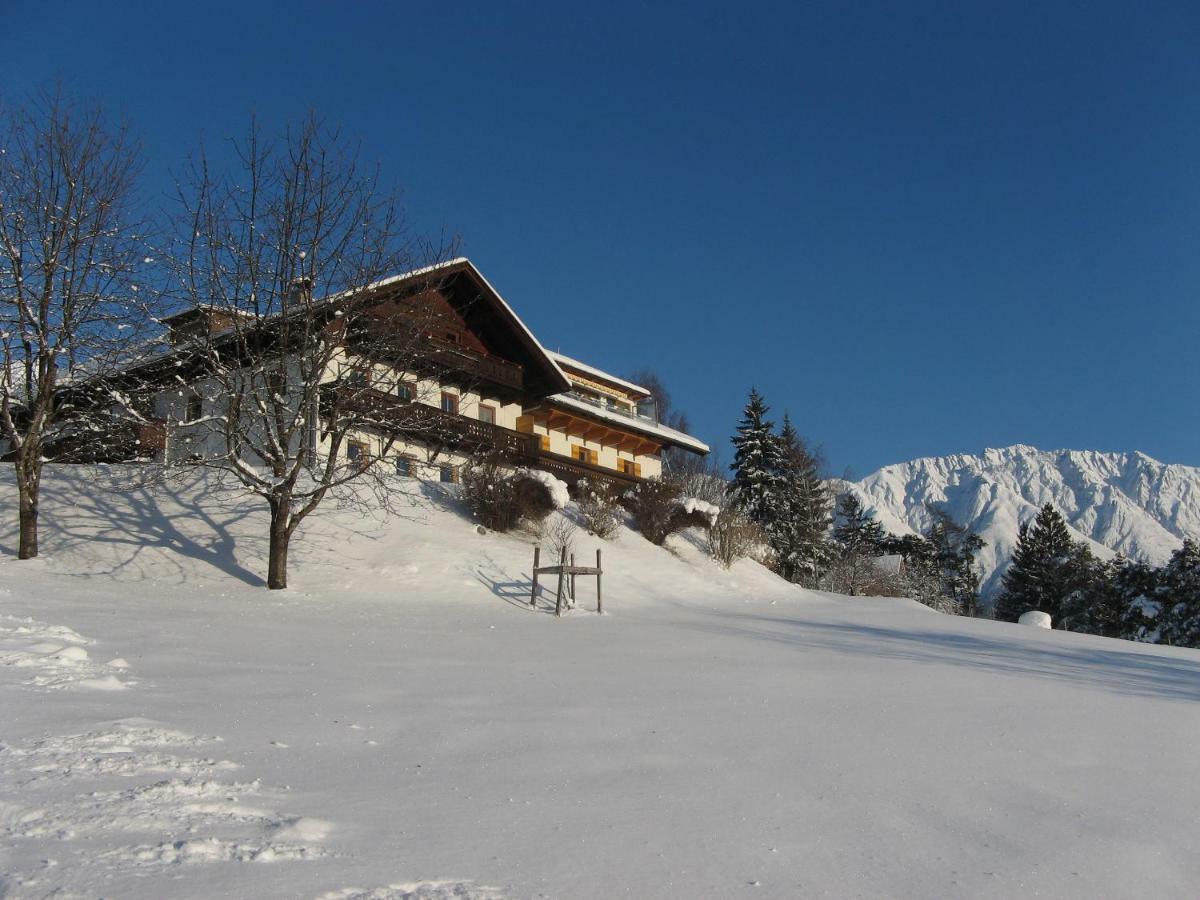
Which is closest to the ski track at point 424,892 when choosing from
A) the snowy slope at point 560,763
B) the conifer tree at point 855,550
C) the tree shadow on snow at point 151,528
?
the snowy slope at point 560,763

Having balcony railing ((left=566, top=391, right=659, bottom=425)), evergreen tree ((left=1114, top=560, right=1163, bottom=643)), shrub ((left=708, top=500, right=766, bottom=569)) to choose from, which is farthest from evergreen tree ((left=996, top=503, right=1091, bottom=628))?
shrub ((left=708, top=500, right=766, bottom=569))

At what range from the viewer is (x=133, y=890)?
12.5 feet

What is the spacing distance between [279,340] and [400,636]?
28.5ft

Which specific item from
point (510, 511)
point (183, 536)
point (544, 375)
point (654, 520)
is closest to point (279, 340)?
point (183, 536)

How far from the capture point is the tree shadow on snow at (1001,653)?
12572mm

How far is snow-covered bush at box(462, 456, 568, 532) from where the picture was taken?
2697cm

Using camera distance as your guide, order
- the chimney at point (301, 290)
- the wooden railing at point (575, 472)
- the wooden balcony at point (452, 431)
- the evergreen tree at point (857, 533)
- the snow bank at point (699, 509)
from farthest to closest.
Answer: the evergreen tree at point (857, 533), the wooden railing at point (575, 472), the snow bank at point (699, 509), the wooden balcony at point (452, 431), the chimney at point (301, 290)

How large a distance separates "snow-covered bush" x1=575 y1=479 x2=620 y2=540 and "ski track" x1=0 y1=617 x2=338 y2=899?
23056 millimetres

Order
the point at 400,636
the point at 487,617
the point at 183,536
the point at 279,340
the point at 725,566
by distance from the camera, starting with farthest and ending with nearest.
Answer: the point at 725,566, the point at 183,536, the point at 279,340, the point at 487,617, the point at 400,636

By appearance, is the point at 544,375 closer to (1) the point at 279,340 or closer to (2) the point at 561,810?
(1) the point at 279,340

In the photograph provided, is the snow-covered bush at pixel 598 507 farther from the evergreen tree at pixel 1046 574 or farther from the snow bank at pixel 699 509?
the evergreen tree at pixel 1046 574

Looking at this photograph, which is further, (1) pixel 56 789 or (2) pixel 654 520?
(2) pixel 654 520

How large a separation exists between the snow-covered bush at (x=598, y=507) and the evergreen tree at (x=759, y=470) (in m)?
11.5

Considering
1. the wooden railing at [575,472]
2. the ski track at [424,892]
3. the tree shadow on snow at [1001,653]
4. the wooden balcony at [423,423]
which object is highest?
Answer: the wooden balcony at [423,423]
